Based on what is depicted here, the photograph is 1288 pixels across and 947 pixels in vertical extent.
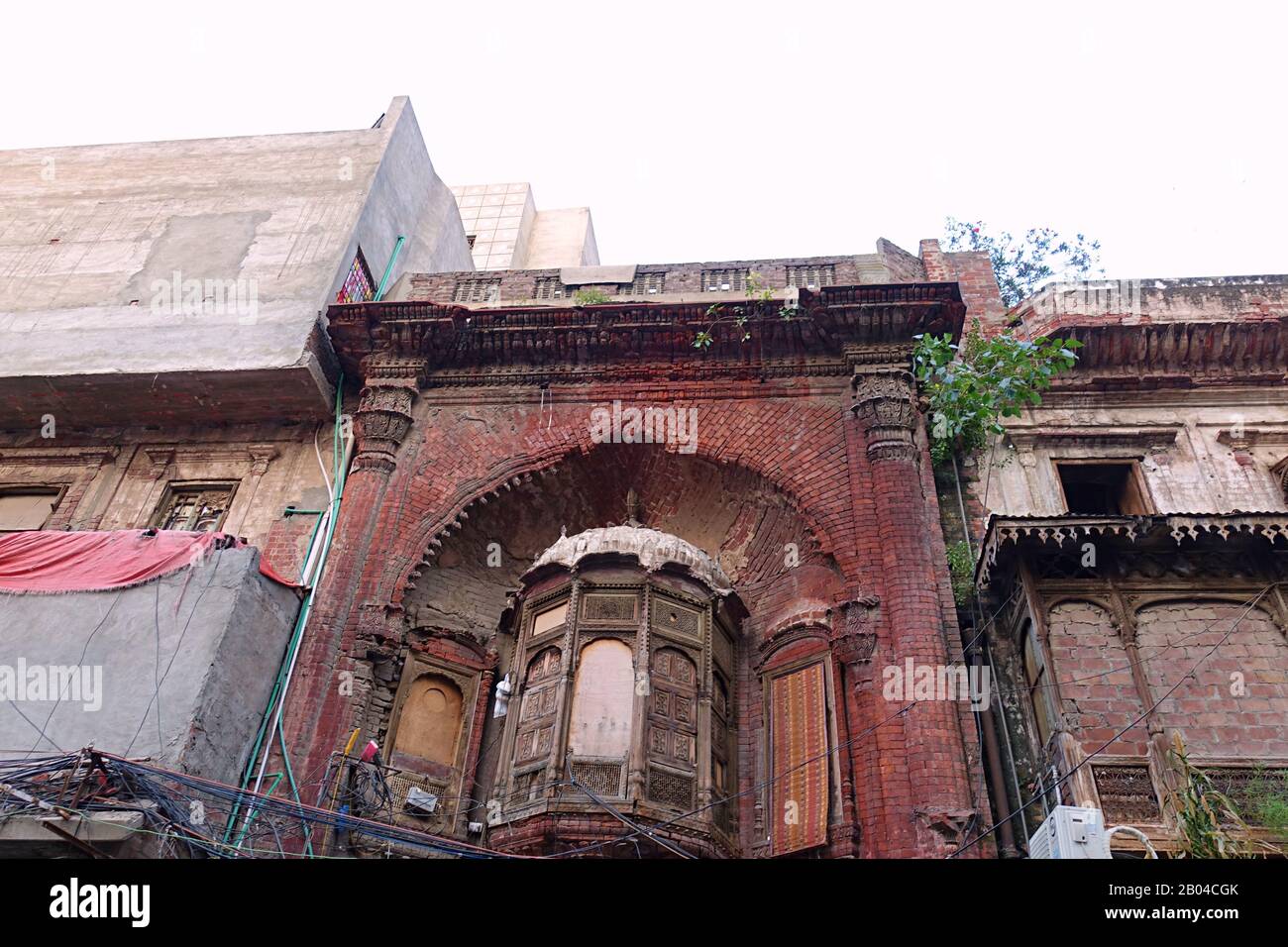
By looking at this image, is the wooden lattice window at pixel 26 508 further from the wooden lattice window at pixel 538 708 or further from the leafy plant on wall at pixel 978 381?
the leafy plant on wall at pixel 978 381

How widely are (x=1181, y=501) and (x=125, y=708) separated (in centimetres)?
1208

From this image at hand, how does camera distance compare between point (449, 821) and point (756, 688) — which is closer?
point (449, 821)

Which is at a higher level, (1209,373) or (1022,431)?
(1209,373)

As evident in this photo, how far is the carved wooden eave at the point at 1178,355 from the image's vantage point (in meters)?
12.5

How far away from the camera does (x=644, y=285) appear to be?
13.8 m

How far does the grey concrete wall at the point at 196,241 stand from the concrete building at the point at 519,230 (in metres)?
8.49

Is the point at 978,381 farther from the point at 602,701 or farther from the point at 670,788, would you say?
the point at 670,788

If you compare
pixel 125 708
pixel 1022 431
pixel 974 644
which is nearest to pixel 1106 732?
pixel 974 644

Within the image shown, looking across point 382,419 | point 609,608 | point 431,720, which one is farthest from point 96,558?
point 609,608

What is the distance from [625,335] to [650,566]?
12.0 ft

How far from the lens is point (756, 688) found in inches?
447

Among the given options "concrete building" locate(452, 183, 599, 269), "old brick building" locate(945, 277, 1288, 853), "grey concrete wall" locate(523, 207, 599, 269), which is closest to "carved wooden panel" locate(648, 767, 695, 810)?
"old brick building" locate(945, 277, 1288, 853)
